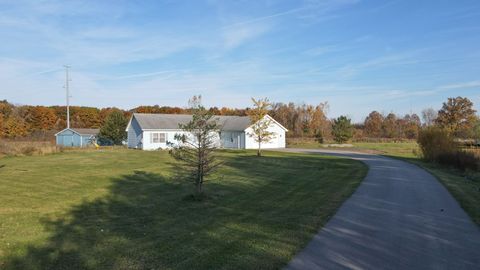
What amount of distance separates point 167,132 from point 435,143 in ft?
92.9

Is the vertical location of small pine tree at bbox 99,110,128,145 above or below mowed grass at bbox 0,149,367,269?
above

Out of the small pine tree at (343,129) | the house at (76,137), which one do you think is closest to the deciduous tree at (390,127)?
the small pine tree at (343,129)

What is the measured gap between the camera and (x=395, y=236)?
7.45 metres

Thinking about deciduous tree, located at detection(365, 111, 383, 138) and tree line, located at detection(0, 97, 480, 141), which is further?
deciduous tree, located at detection(365, 111, 383, 138)

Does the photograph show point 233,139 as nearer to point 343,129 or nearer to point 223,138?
point 223,138

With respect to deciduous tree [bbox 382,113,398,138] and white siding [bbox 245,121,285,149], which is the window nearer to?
white siding [bbox 245,121,285,149]

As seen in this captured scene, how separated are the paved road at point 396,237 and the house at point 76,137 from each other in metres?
47.0

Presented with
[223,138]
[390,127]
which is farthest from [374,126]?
[223,138]

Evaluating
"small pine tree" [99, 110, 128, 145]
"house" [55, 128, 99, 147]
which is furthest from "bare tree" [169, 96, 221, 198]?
"house" [55, 128, 99, 147]

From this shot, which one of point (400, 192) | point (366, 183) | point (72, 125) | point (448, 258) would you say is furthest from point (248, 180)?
point (72, 125)

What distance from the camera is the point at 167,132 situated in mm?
45250

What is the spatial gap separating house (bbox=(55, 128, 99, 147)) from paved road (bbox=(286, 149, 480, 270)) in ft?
154

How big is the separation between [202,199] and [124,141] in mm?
41199

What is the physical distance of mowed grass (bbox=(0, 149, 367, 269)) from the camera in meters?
6.18
